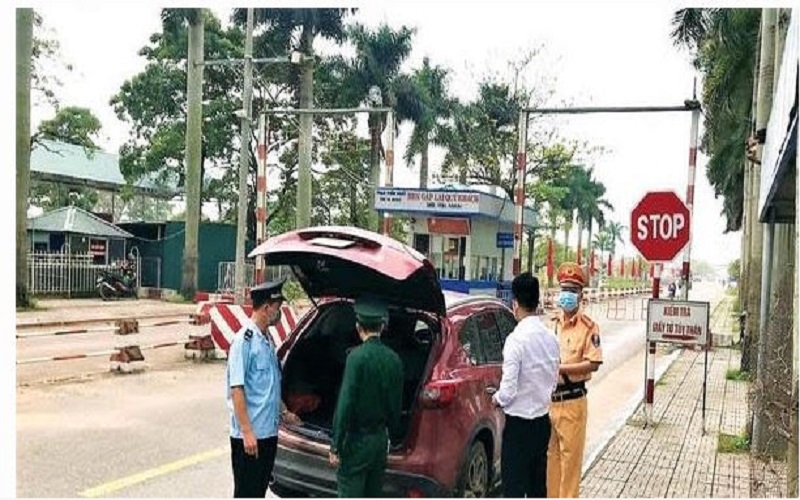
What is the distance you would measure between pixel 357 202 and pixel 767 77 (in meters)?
28.7

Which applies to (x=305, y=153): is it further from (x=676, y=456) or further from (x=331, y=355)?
(x=331, y=355)

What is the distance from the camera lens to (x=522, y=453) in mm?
4738

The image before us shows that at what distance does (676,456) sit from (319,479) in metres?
3.87

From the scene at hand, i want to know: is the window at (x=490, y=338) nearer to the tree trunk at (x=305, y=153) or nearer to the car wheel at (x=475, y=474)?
the car wheel at (x=475, y=474)

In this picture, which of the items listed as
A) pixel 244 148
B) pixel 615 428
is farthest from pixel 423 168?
pixel 615 428

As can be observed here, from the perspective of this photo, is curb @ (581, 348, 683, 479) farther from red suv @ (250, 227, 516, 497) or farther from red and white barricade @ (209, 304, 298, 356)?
red and white barricade @ (209, 304, 298, 356)

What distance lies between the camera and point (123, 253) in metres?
28.8

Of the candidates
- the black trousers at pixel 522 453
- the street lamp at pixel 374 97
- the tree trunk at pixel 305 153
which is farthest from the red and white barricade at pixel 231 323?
the street lamp at pixel 374 97

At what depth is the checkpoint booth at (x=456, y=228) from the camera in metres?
22.0

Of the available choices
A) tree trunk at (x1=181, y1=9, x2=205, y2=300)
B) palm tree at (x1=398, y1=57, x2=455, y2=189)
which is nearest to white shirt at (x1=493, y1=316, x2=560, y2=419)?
tree trunk at (x1=181, y1=9, x2=205, y2=300)

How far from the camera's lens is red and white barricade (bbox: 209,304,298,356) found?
442 inches

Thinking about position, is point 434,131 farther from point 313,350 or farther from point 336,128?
point 313,350

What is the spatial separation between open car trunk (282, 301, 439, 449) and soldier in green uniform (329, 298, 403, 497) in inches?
44.2

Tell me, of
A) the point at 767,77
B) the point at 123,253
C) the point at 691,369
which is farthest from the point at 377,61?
the point at 767,77
